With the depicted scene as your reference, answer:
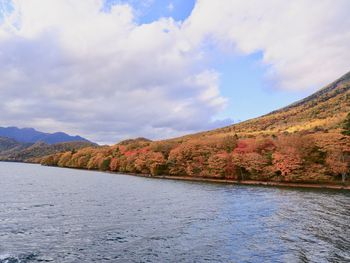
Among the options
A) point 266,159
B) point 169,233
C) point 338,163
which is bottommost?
point 169,233


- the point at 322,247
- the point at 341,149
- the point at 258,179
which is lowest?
the point at 322,247

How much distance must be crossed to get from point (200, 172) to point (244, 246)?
112203 mm

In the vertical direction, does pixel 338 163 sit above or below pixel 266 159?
below

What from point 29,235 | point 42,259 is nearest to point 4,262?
point 42,259

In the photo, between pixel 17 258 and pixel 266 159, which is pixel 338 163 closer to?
pixel 266 159

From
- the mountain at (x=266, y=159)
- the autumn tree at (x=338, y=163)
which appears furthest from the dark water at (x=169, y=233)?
the mountain at (x=266, y=159)

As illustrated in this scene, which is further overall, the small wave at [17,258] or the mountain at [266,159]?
the mountain at [266,159]

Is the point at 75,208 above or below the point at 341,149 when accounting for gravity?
below

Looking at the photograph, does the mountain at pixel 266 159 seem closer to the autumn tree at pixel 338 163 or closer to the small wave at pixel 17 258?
the autumn tree at pixel 338 163

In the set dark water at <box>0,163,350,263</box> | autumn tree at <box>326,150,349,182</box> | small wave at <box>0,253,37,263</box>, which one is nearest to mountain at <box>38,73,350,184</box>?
autumn tree at <box>326,150,349,182</box>

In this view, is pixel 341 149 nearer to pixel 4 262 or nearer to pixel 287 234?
pixel 287 234

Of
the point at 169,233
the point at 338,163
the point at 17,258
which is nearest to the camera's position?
the point at 17,258

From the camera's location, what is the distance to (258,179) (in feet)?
394

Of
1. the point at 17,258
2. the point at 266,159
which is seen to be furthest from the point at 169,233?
the point at 266,159
